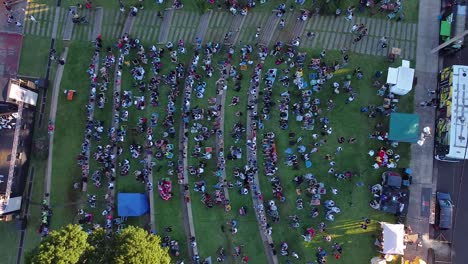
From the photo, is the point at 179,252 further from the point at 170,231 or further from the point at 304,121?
the point at 304,121

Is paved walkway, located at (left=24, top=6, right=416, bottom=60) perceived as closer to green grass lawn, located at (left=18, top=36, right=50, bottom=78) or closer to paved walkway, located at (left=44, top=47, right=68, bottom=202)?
green grass lawn, located at (left=18, top=36, right=50, bottom=78)

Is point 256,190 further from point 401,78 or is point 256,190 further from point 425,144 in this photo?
point 401,78

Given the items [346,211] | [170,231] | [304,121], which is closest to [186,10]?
[304,121]

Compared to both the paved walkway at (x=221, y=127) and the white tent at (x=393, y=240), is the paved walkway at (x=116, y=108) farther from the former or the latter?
the white tent at (x=393, y=240)

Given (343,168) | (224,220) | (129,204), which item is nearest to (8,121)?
(129,204)

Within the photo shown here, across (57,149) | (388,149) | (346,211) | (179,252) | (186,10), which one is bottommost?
(179,252)

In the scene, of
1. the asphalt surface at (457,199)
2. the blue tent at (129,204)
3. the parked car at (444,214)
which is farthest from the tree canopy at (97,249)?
the asphalt surface at (457,199)

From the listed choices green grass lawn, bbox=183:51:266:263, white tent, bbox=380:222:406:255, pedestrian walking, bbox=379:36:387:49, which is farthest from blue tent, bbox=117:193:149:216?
pedestrian walking, bbox=379:36:387:49
